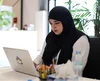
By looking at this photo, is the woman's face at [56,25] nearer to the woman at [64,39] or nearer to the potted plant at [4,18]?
the woman at [64,39]

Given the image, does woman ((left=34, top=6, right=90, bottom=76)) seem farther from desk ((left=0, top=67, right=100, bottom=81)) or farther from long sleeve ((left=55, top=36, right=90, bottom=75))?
desk ((left=0, top=67, right=100, bottom=81))

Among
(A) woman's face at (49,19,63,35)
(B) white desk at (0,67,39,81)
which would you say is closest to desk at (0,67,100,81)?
(B) white desk at (0,67,39,81)

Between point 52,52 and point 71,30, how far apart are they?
0.29 metres

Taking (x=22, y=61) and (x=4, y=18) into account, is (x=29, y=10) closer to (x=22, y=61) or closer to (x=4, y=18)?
(x=4, y=18)

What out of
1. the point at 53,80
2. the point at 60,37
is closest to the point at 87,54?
the point at 60,37

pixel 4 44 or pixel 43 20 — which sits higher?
pixel 43 20

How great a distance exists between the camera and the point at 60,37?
6.09ft

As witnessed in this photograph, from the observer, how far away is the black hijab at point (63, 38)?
5.73ft

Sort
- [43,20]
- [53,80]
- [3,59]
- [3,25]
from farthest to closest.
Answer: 1. [43,20]
2. [3,25]
3. [3,59]
4. [53,80]

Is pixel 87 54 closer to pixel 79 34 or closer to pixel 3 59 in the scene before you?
pixel 79 34

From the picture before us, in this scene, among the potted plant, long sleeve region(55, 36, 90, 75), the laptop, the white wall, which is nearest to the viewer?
the laptop

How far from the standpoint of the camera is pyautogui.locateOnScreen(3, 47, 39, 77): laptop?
4.58ft

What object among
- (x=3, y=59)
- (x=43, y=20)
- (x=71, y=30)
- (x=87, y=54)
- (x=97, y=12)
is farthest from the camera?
(x=43, y=20)

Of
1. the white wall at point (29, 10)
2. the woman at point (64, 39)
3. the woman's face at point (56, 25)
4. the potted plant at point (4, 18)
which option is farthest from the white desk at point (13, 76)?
the white wall at point (29, 10)
